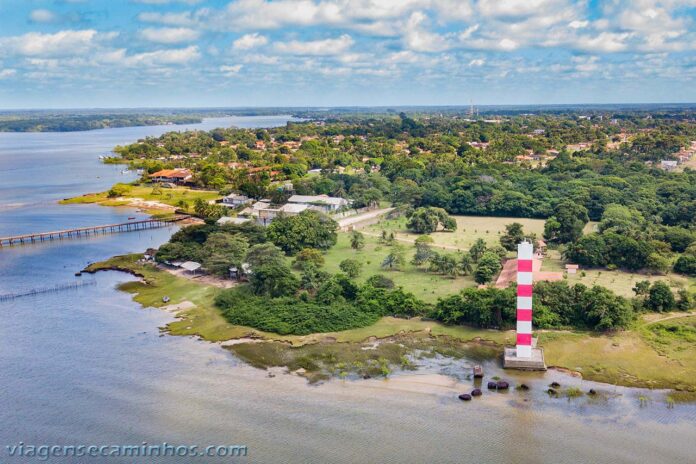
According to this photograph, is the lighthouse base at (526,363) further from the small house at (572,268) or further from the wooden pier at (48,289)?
the wooden pier at (48,289)

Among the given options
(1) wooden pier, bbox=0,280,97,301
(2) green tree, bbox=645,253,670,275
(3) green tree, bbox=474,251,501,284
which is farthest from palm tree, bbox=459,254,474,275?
(1) wooden pier, bbox=0,280,97,301

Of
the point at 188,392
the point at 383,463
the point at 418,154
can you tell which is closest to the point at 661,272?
the point at 383,463

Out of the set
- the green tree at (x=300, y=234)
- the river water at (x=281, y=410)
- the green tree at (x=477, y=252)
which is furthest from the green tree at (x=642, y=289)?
the green tree at (x=300, y=234)

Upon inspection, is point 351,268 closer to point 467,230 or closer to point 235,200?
point 467,230

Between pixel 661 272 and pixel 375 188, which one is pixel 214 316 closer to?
pixel 661 272

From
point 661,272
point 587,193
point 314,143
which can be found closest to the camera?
point 661,272

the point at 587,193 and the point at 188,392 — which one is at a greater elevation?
the point at 587,193

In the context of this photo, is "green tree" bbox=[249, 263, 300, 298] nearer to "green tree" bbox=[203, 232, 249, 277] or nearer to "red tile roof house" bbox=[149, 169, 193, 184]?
"green tree" bbox=[203, 232, 249, 277]
